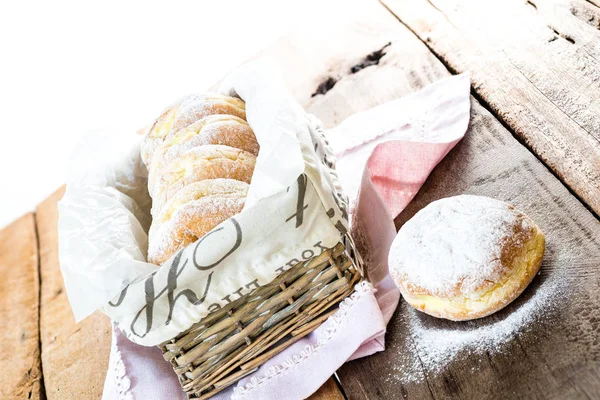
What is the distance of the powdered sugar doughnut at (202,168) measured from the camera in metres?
1.04

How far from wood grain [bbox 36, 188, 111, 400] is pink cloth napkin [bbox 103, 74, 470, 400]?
0.35 feet

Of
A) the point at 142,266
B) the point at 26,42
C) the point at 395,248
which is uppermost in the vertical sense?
the point at 26,42

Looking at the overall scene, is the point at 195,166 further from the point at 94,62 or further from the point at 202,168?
the point at 94,62

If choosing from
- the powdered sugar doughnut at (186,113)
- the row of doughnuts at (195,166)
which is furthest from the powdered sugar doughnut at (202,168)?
the powdered sugar doughnut at (186,113)

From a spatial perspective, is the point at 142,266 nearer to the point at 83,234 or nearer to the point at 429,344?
the point at 83,234

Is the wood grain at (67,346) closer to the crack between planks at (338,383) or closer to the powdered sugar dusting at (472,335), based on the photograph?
the crack between planks at (338,383)

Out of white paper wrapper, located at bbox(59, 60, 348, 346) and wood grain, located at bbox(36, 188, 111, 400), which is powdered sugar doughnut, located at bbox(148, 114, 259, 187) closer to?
white paper wrapper, located at bbox(59, 60, 348, 346)

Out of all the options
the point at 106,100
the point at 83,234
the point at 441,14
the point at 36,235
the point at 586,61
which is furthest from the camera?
the point at 106,100

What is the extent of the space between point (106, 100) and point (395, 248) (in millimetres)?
1356

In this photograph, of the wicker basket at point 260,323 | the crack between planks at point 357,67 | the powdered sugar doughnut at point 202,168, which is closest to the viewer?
the wicker basket at point 260,323

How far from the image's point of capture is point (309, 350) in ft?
3.32

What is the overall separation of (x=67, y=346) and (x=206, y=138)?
579mm

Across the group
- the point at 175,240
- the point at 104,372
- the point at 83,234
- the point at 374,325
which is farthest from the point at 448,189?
the point at 104,372

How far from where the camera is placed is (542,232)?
0.94m
